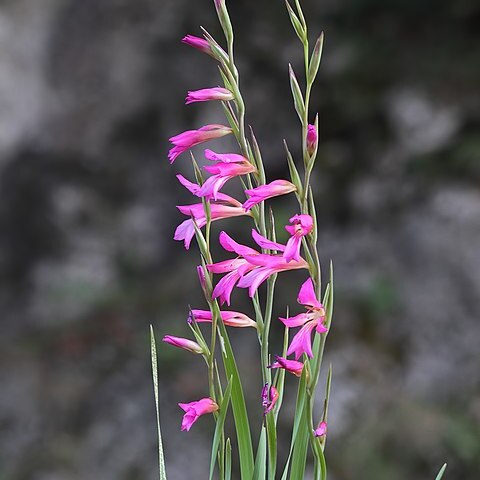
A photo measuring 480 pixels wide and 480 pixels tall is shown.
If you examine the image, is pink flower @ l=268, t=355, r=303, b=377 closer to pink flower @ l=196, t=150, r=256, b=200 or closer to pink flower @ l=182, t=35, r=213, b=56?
pink flower @ l=196, t=150, r=256, b=200

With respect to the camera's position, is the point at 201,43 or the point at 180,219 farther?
the point at 180,219

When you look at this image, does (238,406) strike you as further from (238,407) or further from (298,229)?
(298,229)

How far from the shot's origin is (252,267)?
71 centimetres

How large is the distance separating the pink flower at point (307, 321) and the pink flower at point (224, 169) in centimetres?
11

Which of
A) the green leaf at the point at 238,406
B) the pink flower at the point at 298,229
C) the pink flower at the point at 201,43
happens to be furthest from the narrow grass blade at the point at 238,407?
the pink flower at the point at 201,43

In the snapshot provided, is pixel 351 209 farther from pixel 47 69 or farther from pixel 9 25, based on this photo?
pixel 9 25

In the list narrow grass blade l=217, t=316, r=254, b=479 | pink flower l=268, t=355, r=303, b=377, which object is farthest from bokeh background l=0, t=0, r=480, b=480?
pink flower l=268, t=355, r=303, b=377

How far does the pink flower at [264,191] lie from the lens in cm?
66

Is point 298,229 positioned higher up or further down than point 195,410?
higher up

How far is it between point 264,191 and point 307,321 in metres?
0.11

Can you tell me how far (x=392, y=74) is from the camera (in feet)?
9.73

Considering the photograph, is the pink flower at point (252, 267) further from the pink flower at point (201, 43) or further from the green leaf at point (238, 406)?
the pink flower at point (201, 43)

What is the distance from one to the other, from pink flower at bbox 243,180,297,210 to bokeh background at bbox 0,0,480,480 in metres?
1.74

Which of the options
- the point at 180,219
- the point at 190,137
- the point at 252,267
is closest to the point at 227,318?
the point at 252,267
